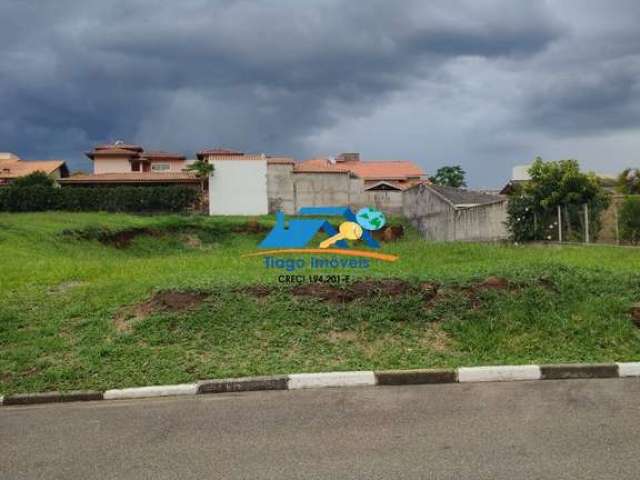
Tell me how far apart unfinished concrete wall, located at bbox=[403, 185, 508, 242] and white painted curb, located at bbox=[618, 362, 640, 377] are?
15043mm

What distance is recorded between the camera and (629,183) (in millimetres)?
24422

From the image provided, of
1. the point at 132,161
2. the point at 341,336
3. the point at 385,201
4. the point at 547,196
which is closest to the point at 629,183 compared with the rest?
the point at 547,196

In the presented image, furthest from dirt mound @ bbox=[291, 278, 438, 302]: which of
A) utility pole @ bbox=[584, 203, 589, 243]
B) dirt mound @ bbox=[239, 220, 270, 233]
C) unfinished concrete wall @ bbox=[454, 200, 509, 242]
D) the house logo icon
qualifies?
dirt mound @ bbox=[239, 220, 270, 233]

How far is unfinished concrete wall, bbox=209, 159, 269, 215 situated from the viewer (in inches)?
1420

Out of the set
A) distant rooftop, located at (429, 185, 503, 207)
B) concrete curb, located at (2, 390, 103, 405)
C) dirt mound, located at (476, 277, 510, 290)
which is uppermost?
distant rooftop, located at (429, 185, 503, 207)

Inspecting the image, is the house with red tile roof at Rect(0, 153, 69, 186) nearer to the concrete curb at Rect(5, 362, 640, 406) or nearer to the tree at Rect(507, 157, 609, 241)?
the tree at Rect(507, 157, 609, 241)

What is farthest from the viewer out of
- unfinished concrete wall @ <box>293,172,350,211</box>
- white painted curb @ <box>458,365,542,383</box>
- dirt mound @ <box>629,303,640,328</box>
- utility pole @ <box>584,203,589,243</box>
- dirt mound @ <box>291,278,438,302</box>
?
unfinished concrete wall @ <box>293,172,350,211</box>

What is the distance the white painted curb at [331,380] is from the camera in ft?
20.9

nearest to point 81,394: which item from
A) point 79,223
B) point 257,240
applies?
point 79,223

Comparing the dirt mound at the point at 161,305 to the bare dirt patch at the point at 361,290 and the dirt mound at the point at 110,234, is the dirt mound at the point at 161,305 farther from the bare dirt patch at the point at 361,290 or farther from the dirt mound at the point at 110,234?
the dirt mound at the point at 110,234

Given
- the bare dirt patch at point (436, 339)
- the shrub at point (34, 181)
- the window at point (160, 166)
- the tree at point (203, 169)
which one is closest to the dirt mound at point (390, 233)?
the tree at point (203, 169)

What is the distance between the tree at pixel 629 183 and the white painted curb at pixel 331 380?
2135 cm

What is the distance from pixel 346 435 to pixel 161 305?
429 cm

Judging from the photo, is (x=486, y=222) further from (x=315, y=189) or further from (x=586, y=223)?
(x=315, y=189)
